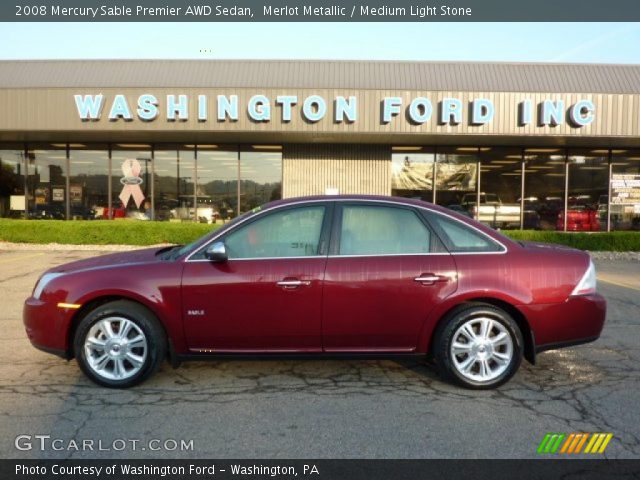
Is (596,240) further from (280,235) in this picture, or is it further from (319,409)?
(319,409)

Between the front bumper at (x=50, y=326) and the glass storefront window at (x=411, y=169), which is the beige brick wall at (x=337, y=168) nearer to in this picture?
the glass storefront window at (x=411, y=169)

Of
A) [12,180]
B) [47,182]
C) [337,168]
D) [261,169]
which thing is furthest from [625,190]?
[12,180]

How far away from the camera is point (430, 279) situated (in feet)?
14.6

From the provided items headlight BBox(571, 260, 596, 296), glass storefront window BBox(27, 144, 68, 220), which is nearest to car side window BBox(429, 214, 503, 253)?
headlight BBox(571, 260, 596, 296)

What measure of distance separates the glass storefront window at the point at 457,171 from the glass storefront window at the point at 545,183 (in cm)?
173

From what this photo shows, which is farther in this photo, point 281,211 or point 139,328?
point 281,211

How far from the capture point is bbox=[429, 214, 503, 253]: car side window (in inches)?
182

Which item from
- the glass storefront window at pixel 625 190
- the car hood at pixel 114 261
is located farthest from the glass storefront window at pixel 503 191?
the car hood at pixel 114 261

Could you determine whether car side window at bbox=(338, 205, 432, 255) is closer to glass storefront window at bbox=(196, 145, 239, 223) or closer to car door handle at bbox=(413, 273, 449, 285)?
car door handle at bbox=(413, 273, 449, 285)

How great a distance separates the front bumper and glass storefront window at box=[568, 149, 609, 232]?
17270 mm

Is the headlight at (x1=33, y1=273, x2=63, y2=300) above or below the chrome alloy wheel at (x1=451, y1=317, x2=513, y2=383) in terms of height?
above

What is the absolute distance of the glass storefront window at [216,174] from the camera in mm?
18312

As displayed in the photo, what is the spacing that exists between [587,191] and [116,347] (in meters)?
17.8

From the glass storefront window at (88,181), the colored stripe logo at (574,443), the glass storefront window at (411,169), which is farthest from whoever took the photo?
the glass storefront window at (88,181)
